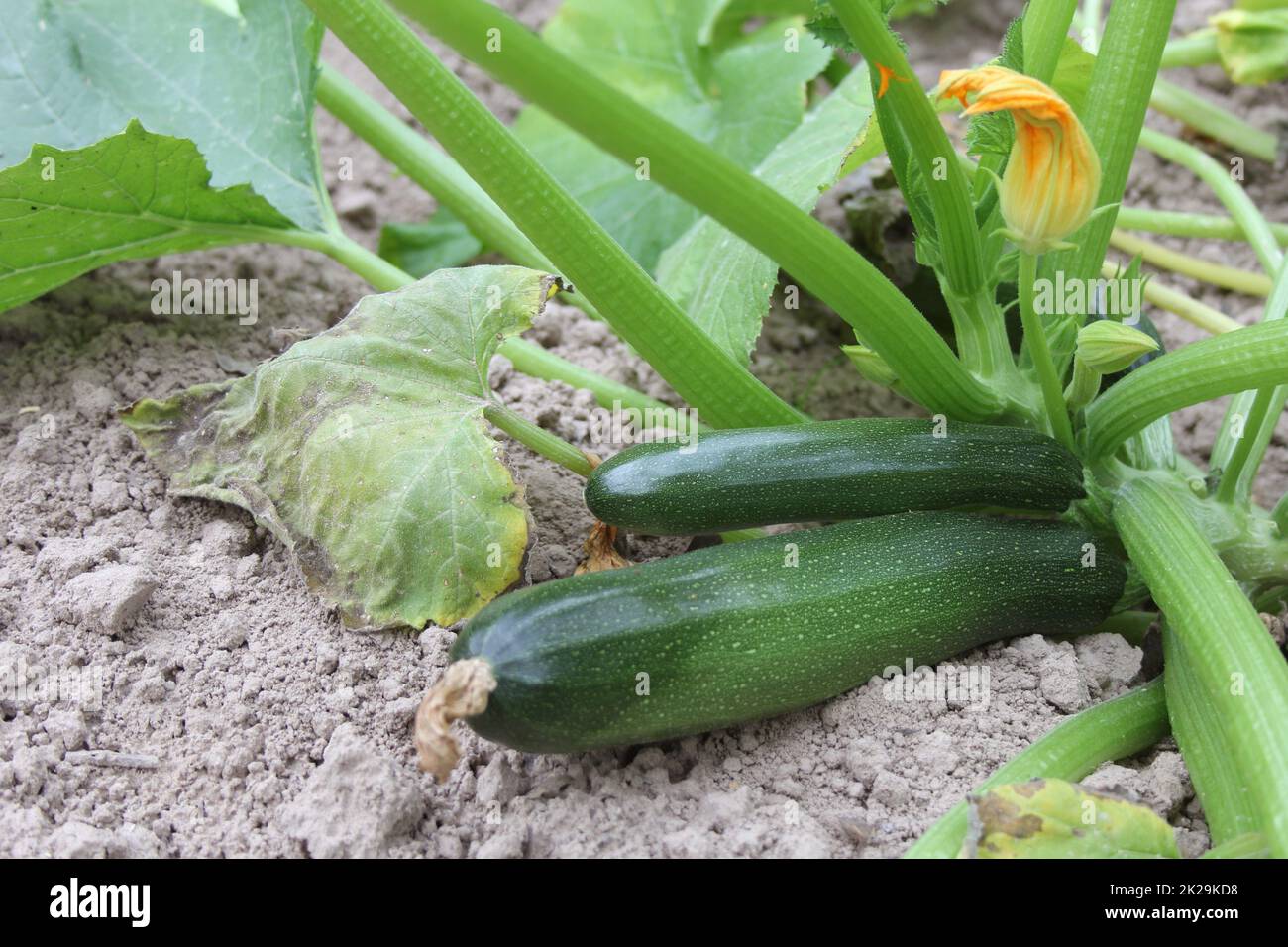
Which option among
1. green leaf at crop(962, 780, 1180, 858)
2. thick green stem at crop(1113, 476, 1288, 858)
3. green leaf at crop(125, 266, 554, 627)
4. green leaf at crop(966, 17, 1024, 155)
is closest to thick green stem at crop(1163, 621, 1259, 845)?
thick green stem at crop(1113, 476, 1288, 858)

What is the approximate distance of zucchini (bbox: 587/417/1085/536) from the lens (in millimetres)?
1746

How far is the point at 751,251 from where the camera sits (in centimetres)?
209

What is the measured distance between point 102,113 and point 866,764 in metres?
1.76

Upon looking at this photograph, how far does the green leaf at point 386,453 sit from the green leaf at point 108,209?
0.28m

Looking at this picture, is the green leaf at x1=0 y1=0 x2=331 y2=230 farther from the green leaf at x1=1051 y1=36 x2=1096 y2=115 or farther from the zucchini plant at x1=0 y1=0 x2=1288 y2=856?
the green leaf at x1=1051 y1=36 x2=1096 y2=115

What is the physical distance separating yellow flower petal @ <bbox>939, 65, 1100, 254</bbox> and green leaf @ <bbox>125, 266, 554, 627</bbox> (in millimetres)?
698

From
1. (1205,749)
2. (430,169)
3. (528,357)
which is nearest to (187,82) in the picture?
(430,169)

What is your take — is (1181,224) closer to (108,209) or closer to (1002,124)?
(1002,124)

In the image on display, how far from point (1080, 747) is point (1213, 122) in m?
1.95

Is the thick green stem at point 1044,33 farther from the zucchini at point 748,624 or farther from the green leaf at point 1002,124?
the zucchini at point 748,624

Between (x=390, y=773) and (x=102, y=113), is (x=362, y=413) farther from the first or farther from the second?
(x=102, y=113)

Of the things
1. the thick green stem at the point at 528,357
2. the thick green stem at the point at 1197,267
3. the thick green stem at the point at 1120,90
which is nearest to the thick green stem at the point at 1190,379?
the thick green stem at the point at 1120,90
